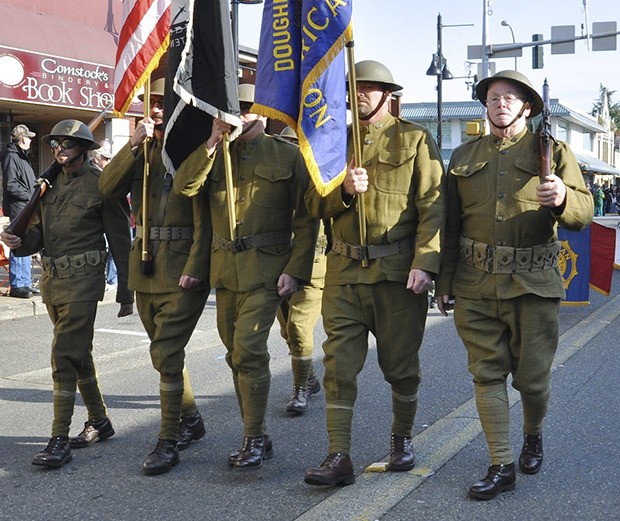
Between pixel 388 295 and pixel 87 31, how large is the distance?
13349 mm

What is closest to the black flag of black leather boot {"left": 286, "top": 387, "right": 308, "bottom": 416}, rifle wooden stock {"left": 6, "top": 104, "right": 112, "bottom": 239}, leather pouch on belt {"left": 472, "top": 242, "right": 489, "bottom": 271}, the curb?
rifle wooden stock {"left": 6, "top": 104, "right": 112, "bottom": 239}

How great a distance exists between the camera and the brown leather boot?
14.2 ft

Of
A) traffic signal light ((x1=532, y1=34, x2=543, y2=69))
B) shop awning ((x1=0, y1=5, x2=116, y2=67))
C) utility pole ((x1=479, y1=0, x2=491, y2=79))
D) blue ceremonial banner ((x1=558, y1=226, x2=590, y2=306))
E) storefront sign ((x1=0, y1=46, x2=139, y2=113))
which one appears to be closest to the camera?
blue ceremonial banner ((x1=558, y1=226, x2=590, y2=306))

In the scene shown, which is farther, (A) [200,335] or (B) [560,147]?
(A) [200,335]

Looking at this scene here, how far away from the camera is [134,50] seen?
5.43 m

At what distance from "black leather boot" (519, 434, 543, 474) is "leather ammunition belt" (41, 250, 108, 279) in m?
2.59

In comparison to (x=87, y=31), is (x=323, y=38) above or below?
below

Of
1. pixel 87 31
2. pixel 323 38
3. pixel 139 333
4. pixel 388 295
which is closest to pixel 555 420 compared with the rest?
pixel 388 295

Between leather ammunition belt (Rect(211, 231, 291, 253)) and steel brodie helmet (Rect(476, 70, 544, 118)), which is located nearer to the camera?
steel brodie helmet (Rect(476, 70, 544, 118))

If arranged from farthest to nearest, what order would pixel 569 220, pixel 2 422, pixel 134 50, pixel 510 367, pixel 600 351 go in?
pixel 600 351 → pixel 2 422 → pixel 134 50 → pixel 510 367 → pixel 569 220

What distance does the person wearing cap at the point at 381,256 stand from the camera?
4504 mm

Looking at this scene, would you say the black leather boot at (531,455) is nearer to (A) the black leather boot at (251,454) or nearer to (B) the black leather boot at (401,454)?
(B) the black leather boot at (401,454)

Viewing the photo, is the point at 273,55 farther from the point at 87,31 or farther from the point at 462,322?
the point at 87,31

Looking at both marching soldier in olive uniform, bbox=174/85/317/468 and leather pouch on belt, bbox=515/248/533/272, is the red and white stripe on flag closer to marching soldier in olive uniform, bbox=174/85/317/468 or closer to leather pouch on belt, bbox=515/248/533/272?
marching soldier in olive uniform, bbox=174/85/317/468
